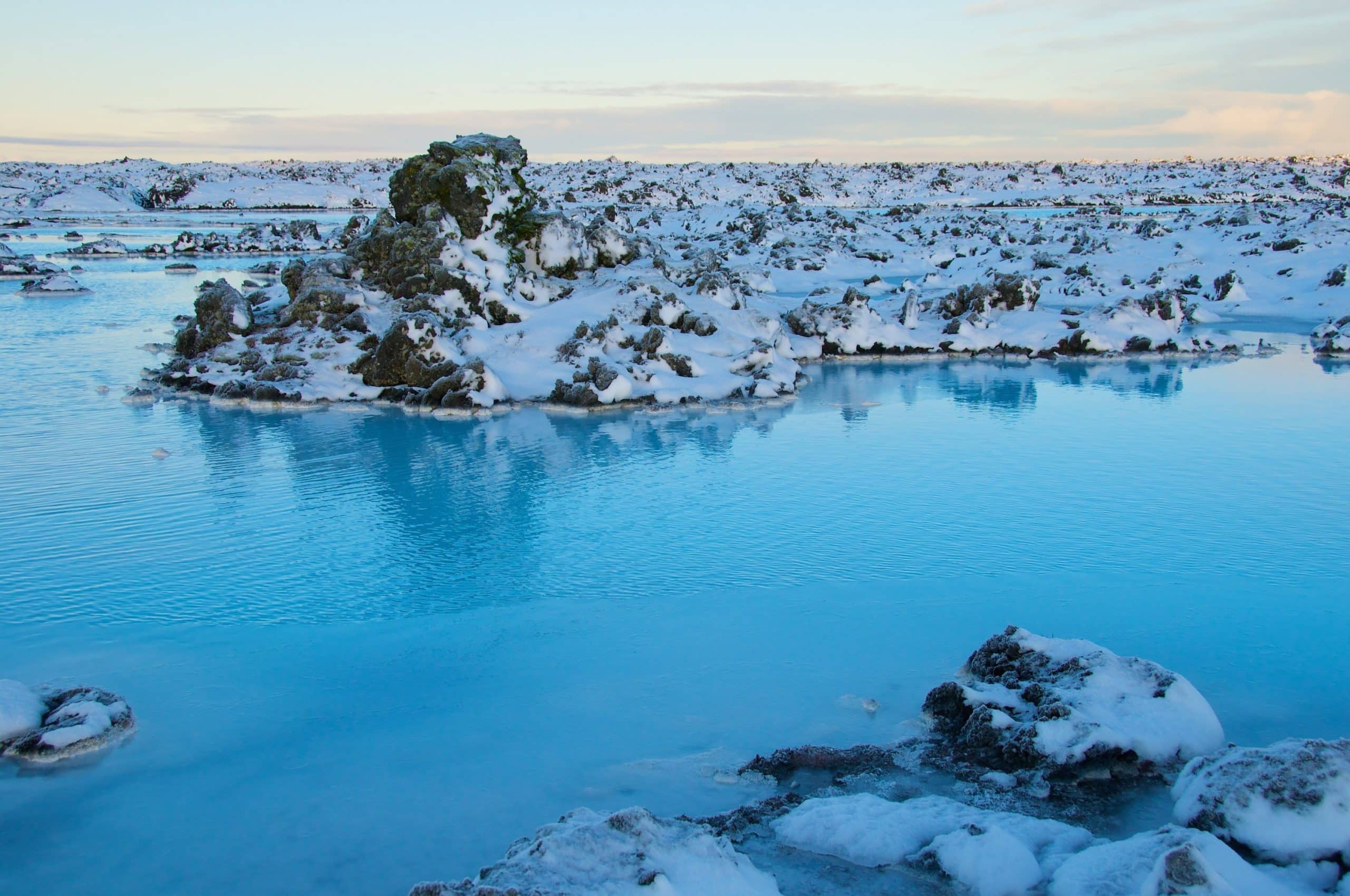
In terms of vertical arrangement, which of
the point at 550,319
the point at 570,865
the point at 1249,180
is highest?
the point at 1249,180

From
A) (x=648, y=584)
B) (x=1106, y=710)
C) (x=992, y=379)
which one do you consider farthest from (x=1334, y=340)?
(x=1106, y=710)

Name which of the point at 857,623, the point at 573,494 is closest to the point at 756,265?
the point at 573,494

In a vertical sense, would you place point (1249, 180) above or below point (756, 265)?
above

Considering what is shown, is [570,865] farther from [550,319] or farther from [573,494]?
[550,319]

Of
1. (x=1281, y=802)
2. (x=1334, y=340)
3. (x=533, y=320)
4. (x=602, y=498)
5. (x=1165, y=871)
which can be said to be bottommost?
(x=602, y=498)

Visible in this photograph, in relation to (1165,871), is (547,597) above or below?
below

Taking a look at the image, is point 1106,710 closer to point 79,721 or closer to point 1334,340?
point 79,721

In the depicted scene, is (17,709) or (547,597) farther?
(547,597)

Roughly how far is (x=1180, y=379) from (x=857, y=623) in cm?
2103

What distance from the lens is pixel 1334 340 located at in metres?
31.4

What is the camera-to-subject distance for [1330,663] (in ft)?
35.4

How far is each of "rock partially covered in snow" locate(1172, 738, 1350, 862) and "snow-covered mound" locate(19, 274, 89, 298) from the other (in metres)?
47.7

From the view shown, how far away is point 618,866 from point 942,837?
95.1 inches

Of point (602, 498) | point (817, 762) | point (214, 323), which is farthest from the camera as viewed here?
point (214, 323)
